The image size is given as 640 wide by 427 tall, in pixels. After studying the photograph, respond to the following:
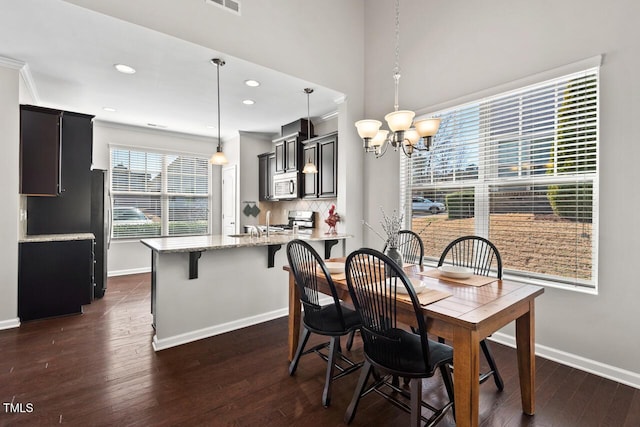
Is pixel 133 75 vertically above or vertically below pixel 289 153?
above

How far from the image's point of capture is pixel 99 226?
14.0 feet

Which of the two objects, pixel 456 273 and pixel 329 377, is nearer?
pixel 329 377

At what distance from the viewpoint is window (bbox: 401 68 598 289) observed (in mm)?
2475

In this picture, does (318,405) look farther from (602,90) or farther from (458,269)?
(602,90)

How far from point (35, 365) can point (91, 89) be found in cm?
322

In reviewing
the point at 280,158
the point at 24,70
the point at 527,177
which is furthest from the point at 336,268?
the point at 24,70

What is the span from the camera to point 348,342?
284cm

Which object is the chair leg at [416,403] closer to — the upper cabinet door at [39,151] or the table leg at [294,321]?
the table leg at [294,321]

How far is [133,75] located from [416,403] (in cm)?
411

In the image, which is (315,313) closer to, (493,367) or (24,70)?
(493,367)

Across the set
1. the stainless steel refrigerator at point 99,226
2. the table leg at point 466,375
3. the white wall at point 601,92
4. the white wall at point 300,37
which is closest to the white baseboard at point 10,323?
the stainless steel refrigerator at point 99,226

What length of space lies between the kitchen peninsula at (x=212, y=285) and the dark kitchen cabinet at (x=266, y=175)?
8.67 ft

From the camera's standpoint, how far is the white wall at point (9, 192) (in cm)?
314

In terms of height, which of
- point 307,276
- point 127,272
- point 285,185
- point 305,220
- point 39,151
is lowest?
point 127,272
